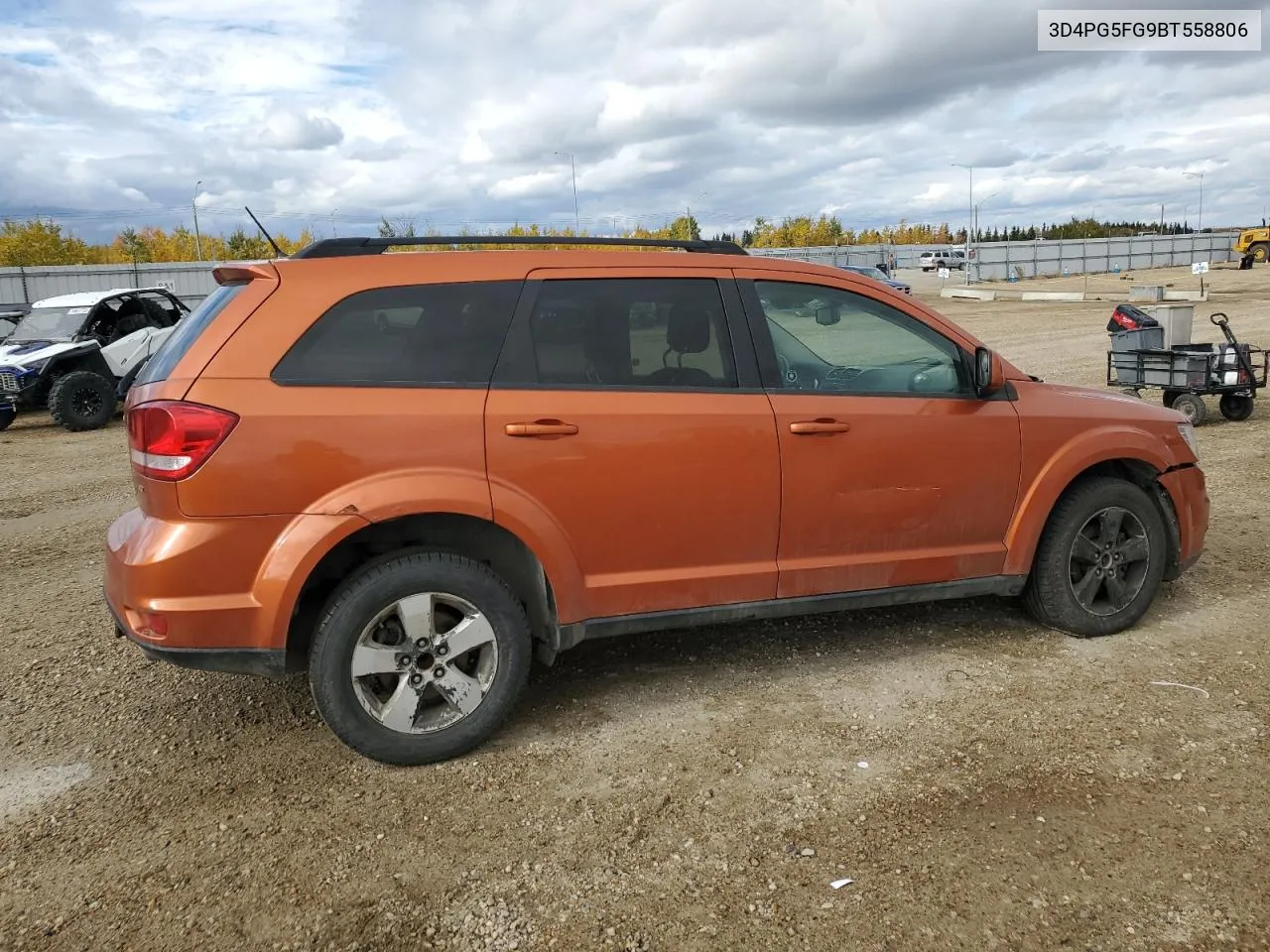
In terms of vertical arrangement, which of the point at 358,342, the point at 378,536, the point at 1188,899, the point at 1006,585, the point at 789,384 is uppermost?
the point at 358,342

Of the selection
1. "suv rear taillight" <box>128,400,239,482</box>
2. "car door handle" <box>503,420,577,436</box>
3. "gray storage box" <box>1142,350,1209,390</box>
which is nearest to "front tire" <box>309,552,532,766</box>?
"car door handle" <box>503,420,577,436</box>

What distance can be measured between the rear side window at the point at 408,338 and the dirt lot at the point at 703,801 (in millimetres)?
1392

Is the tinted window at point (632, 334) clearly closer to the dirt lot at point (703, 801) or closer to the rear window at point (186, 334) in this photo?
the rear window at point (186, 334)

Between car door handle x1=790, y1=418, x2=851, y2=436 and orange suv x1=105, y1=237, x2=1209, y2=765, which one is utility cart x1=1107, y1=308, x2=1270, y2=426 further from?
car door handle x1=790, y1=418, x2=851, y2=436

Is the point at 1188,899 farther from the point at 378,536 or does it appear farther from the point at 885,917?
the point at 378,536

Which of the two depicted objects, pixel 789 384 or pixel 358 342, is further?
pixel 789 384

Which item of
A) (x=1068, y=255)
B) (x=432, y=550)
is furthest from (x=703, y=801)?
(x=1068, y=255)

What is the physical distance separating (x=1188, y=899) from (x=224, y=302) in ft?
11.5

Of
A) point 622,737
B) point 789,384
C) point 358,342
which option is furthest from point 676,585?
point 358,342

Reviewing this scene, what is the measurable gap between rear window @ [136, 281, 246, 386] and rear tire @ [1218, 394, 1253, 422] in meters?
10.4

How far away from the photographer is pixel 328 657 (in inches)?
123

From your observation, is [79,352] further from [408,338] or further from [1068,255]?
[1068,255]

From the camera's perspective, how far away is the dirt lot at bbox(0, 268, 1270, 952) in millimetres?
2516

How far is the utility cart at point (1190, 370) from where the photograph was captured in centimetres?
967
